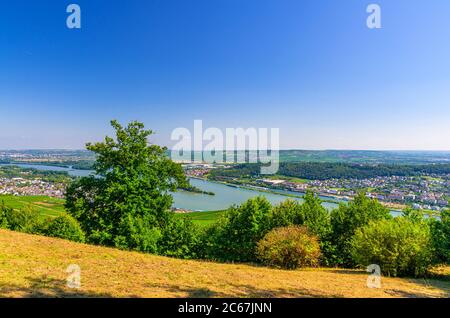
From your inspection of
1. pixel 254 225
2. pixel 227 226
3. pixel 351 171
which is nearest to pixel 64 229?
pixel 227 226

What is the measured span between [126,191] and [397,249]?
737 inches

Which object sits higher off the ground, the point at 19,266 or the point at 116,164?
the point at 116,164

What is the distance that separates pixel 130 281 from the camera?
9.55 meters

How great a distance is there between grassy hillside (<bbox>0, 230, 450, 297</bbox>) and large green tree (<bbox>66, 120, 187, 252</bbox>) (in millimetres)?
6370

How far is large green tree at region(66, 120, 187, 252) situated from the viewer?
20734mm

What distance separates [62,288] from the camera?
8352mm

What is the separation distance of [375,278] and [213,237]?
16346mm

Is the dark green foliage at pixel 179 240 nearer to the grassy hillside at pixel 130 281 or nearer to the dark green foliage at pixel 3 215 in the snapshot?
the grassy hillside at pixel 130 281

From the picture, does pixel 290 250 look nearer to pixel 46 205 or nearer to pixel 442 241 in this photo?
pixel 442 241

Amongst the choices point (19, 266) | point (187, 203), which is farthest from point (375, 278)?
point (187, 203)

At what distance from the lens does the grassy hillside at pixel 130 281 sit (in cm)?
834

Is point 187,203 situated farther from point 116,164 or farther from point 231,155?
point 231,155

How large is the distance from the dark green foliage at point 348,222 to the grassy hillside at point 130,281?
1214 centimetres

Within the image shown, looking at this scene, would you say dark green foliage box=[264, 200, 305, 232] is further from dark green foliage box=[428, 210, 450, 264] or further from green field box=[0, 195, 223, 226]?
green field box=[0, 195, 223, 226]
